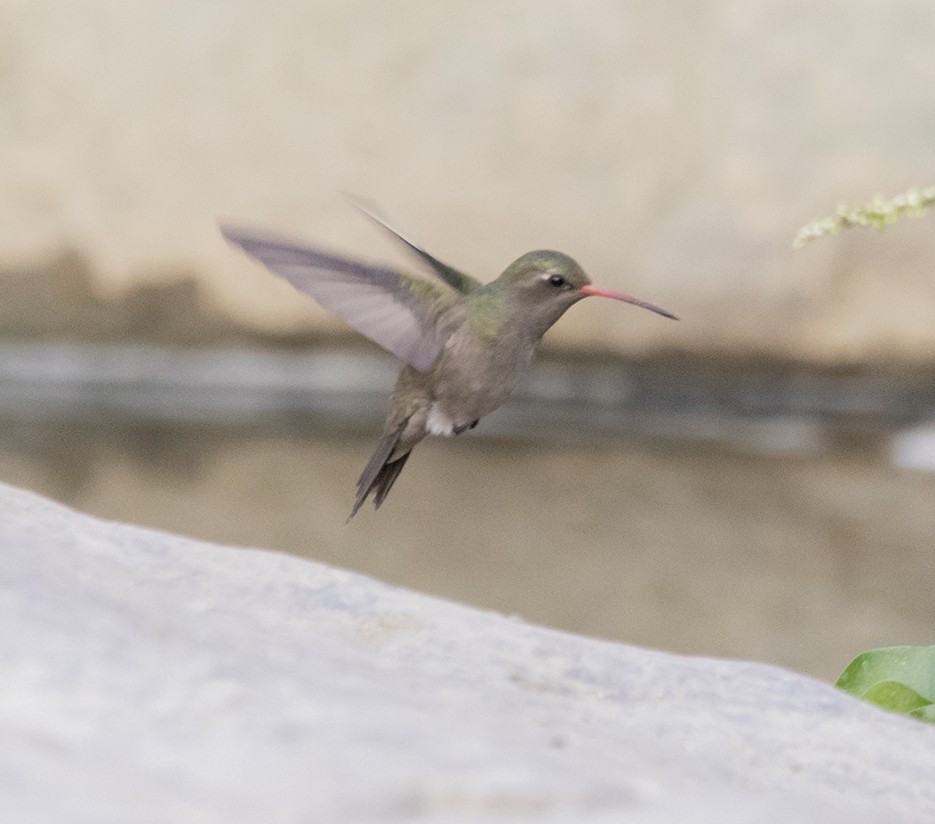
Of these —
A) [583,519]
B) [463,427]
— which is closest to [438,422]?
[463,427]

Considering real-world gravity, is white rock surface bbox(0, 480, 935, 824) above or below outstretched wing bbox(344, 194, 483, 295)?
below

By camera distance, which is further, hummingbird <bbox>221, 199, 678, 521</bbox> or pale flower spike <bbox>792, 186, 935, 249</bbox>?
hummingbird <bbox>221, 199, 678, 521</bbox>

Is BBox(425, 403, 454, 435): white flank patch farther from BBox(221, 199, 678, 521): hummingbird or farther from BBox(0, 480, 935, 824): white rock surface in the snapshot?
BBox(0, 480, 935, 824): white rock surface

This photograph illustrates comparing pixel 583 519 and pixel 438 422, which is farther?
pixel 583 519

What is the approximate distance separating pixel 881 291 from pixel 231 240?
3.28 m

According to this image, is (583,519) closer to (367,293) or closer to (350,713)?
(367,293)

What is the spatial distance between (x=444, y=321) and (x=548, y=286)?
0.11 meters

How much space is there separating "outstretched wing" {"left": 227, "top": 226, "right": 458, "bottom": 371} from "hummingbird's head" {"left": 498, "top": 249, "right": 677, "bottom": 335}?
0.29 ft

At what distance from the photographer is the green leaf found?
120cm

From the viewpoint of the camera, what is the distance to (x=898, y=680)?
1.21m

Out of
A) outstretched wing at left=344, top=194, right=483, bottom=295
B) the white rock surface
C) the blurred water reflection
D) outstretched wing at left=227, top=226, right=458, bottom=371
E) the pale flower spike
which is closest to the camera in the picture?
the white rock surface

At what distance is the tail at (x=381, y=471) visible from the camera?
4.05ft

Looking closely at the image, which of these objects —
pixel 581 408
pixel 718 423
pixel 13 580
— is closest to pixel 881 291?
pixel 718 423

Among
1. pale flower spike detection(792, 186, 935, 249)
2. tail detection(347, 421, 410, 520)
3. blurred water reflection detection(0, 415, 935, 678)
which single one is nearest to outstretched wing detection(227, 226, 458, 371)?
tail detection(347, 421, 410, 520)
